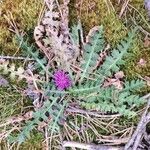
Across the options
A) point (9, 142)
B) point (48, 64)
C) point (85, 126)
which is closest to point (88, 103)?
point (85, 126)

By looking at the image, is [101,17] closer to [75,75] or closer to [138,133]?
[75,75]

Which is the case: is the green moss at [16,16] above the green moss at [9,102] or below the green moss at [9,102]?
above

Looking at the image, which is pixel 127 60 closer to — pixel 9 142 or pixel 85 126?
pixel 85 126

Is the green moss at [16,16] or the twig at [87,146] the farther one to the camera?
the green moss at [16,16]

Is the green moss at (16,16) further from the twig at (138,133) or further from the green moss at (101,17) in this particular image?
the twig at (138,133)

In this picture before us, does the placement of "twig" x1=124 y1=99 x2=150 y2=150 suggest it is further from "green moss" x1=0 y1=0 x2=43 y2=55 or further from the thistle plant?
"green moss" x1=0 y1=0 x2=43 y2=55

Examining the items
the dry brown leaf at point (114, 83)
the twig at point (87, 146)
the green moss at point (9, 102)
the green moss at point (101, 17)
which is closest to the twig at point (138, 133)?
the twig at point (87, 146)

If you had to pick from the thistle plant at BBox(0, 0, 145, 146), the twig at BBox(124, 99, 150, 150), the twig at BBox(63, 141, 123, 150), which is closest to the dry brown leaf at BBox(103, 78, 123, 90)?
the thistle plant at BBox(0, 0, 145, 146)
